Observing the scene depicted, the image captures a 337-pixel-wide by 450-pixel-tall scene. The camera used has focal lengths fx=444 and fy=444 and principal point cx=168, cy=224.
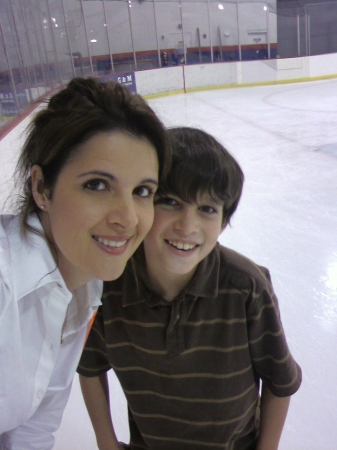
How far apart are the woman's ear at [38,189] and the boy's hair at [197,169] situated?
0.22 meters

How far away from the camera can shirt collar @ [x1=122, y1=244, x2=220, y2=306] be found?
830 millimetres

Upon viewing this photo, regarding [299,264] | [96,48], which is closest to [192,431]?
[299,264]

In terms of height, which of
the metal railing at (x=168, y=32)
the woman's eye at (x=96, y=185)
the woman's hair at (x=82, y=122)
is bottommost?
the woman's eye at (x=96, y=185)

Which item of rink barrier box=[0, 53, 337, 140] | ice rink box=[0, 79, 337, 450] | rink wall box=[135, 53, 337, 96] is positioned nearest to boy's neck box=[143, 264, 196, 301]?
ice rink box=[0, 79, 337, 450]

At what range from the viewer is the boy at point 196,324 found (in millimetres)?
835

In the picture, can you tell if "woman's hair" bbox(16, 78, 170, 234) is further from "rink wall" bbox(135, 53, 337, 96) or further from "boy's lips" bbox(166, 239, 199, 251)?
"rink wall" bbox(135, 53, 337, 96)

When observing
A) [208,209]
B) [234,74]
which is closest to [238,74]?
[234,74]

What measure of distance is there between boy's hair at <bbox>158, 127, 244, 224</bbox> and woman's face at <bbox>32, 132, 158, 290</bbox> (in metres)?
0.04

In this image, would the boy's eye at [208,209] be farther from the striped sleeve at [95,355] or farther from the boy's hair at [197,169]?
the striped sleeve at [95,355]

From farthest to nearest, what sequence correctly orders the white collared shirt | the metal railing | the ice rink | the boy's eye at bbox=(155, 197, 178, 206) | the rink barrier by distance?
the rink barrier < the metal railing < the ice rink < the boy's eye at bbox=(155, 197, 178, 206) < the white collared shirt

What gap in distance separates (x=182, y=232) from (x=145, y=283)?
0.14m

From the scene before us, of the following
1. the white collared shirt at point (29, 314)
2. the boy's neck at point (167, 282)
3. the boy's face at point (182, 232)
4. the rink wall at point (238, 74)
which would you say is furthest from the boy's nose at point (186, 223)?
the rink wall at point (238, 74)

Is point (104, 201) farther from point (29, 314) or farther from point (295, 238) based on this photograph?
point (295, 238)

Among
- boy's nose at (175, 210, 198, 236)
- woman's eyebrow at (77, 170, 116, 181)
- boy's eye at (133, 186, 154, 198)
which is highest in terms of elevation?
woman's eyebrow at (77, 170, 116, 181)
